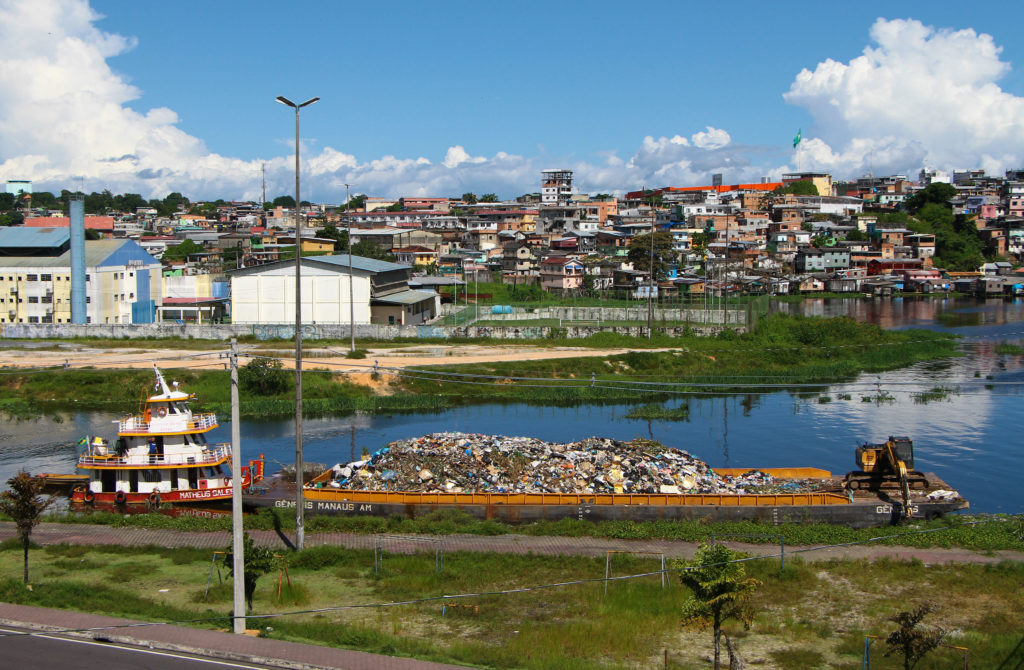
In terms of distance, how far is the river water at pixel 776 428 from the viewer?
31953 mm

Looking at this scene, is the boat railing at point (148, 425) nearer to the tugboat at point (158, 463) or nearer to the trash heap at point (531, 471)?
the tugboat at point (158, 463)

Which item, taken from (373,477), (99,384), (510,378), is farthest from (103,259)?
(373,477)

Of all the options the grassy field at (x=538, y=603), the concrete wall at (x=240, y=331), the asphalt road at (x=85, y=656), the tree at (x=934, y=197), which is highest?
the tree at (x=934, y=197)

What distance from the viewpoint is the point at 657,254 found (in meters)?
102

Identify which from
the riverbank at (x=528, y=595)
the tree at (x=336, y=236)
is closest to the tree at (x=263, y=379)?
the riverbank at (x=528, y=595)

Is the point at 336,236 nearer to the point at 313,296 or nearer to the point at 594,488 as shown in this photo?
the point at 313,296

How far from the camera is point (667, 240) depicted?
103688mm

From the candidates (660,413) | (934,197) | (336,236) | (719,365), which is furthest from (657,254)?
(934,197)

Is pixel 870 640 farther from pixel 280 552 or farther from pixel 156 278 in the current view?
pixel 156 278

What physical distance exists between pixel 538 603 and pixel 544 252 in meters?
86.9

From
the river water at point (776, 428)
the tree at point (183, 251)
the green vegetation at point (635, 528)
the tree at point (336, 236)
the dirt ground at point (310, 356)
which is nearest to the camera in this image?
the green vegetation at point (635, 528)

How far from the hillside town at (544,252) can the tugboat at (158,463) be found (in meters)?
25.0

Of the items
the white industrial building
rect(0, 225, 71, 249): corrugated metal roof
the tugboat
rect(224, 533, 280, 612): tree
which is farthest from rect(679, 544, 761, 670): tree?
rect(0, 225, 71, 249): corrugated metal roof

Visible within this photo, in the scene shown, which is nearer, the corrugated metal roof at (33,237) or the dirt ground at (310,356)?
the dirt ground at (310,356)
